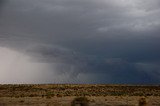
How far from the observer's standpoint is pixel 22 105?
63406 millimetres

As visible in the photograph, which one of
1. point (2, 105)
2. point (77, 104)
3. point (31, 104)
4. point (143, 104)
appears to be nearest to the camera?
point (77, 104)

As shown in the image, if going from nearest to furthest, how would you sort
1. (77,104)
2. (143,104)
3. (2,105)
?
(77,104) → (143,104) → (2,105)

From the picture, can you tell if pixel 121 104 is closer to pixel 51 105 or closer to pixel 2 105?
pixel 51 105

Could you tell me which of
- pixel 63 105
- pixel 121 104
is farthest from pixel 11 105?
pixel 121 104

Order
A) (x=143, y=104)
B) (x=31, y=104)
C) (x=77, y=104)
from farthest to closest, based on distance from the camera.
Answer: (x=31, y=104) < (x=143, y=104) < (x=77, y=104)

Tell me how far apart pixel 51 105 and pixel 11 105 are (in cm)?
753

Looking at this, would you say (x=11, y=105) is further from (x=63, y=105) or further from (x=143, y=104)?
(x=143, y=104)

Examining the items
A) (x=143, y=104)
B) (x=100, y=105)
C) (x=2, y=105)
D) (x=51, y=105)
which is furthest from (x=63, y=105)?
(x=143, y=104)

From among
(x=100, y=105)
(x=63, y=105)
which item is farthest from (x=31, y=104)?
(x=100, y=105)

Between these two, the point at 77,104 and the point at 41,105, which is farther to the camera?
the point at 41,105

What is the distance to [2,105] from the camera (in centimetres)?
6162

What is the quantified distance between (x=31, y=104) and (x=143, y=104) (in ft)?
75.1

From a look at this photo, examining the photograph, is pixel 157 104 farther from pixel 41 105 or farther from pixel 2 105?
pixel 2 105

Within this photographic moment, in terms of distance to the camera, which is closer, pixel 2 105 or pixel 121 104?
pixel 2 105
